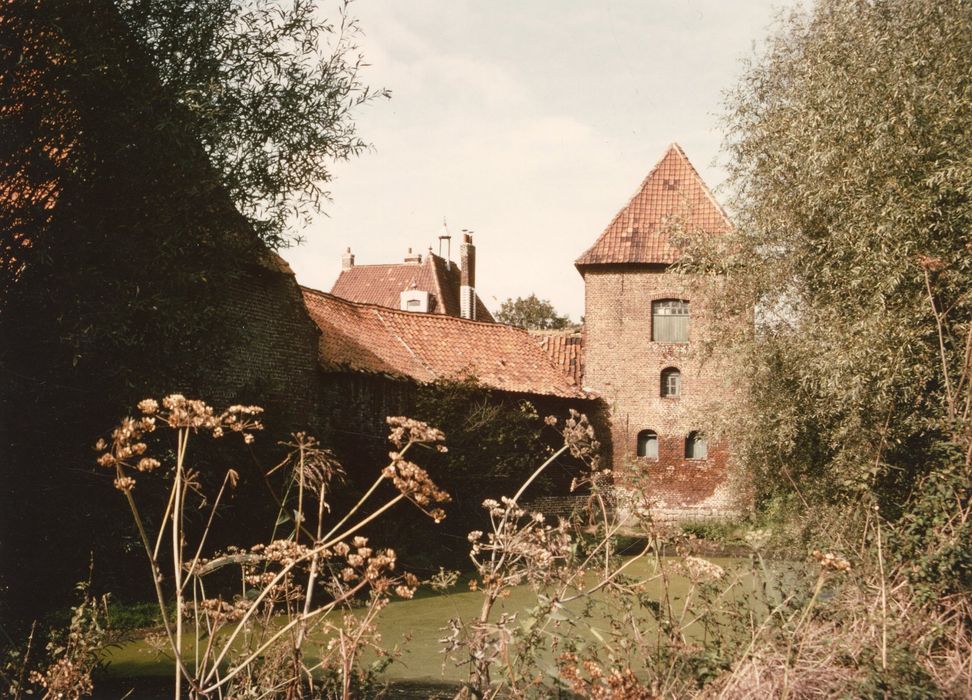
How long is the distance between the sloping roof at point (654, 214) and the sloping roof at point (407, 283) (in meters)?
12.6

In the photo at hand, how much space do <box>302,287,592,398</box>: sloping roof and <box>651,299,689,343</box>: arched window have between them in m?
2.98

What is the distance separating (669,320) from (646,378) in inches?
75.4

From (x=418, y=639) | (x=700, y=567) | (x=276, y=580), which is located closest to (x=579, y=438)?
(x=700, y=567)

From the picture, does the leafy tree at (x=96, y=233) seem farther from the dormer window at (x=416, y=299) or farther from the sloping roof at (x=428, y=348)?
the dormer window at (x=416, y=299)

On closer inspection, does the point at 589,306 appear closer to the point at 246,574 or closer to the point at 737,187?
the point at 737,187

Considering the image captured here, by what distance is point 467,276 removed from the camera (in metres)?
38.4

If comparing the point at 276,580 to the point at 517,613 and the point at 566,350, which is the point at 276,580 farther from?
the point at 566,350

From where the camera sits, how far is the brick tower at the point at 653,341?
2497cm

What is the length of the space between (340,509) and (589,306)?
1286cm

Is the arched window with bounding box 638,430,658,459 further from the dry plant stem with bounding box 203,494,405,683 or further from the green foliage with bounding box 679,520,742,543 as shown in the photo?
the dry plant stem with bounding box 203,494,405,683

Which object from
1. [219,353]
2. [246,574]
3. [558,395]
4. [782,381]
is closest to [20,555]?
[219,353]

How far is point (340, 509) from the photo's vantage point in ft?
52.3

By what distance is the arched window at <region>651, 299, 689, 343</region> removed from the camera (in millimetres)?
25766

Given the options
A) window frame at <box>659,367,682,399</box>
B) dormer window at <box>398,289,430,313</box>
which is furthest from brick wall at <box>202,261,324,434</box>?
dormer window at <box>398,289,430,313</box>
